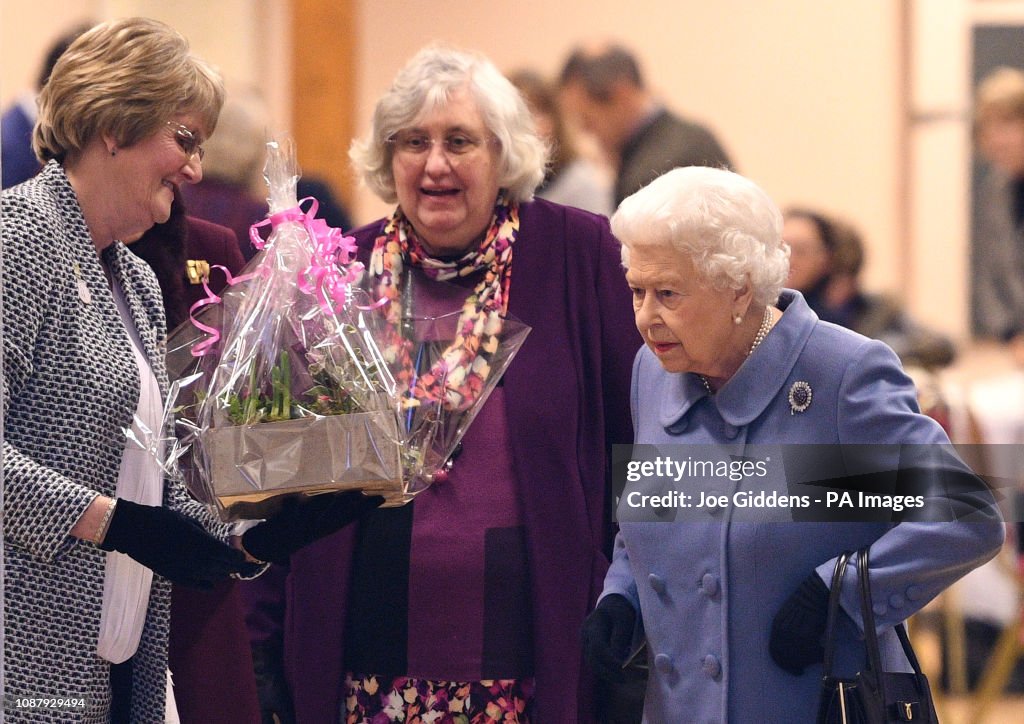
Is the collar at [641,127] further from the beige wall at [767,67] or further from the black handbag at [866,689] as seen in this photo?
the black handbag at [866,689]

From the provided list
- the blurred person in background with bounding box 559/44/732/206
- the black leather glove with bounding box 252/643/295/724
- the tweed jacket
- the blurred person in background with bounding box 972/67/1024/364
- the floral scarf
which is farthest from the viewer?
the blurred person in background with bounding box 972/67/1024/364

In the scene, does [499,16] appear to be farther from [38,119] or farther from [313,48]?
[38,119]

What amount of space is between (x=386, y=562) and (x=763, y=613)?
720 mm

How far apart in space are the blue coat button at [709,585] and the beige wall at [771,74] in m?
5.24

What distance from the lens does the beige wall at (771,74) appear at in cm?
725

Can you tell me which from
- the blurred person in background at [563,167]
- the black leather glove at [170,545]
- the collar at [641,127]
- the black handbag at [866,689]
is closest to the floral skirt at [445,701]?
the black leather glove at [170,545]

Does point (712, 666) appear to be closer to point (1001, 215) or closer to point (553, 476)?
point (553, 476)

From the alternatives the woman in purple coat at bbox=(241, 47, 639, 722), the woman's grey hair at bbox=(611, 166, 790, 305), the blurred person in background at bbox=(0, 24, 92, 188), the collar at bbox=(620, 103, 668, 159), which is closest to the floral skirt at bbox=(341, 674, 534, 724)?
the woman in purple coat at bbox=(241, 47, 639, 722)

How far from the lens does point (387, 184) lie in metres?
2.85

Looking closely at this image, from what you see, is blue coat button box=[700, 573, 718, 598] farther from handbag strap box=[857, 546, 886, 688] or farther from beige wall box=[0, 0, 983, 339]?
beige wall box=[0, 0, 983, 339]

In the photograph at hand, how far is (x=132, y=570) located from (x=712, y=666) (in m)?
0.89

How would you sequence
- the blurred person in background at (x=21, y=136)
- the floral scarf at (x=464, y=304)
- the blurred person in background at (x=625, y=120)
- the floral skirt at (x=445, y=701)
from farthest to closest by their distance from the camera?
the blurred person in background at (x=625, y=120)
the blurred person in background at (x=21, y=136)
the floral skirt at (x=445, y=701)
the floral scarf at (x=464, y=304)

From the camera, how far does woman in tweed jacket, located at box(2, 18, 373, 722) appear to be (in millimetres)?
2035

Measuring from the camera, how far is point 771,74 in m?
7.32
